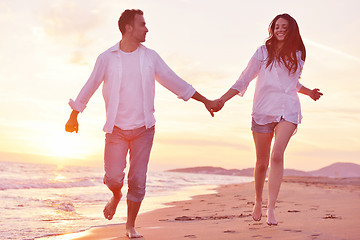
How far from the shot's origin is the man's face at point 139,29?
13.9 feet

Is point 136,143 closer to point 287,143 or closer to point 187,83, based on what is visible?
point 187,83

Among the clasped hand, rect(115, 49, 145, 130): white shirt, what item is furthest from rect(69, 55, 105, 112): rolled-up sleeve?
the clasped hand

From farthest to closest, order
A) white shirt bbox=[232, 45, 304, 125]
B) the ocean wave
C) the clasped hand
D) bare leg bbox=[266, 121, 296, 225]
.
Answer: the ocean wave → the clasped hand → white shirt bbox=[232, 45, 304, 125] → bare leg bbox=[266, 121, 296, 225]

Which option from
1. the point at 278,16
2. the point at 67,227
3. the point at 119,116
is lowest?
the point at 67,227

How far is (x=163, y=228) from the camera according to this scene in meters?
5.00

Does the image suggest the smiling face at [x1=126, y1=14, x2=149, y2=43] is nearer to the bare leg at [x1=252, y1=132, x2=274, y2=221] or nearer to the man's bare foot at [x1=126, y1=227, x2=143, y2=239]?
the bare leg at [x1=252, y1=132, x2=274, y2=221]

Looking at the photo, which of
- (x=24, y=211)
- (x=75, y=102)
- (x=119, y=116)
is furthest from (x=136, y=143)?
(x=24, y=211)

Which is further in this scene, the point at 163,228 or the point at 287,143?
the point at 163,228

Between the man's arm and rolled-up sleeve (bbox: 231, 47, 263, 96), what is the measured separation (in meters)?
1.81

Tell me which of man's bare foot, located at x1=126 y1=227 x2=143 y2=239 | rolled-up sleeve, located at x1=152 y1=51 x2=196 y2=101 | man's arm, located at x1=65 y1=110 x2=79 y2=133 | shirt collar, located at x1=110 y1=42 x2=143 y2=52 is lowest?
man's bare foot, located at x1=126 y1=227 x2=143 y2=239

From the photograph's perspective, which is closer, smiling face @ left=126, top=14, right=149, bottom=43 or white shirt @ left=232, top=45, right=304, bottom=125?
smiling face @ left=126, top=14, right=149, bottom=43

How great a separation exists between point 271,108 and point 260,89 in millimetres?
263

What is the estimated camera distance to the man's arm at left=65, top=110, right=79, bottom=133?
4.22 meters

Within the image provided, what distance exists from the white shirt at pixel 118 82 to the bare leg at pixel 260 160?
91cm
